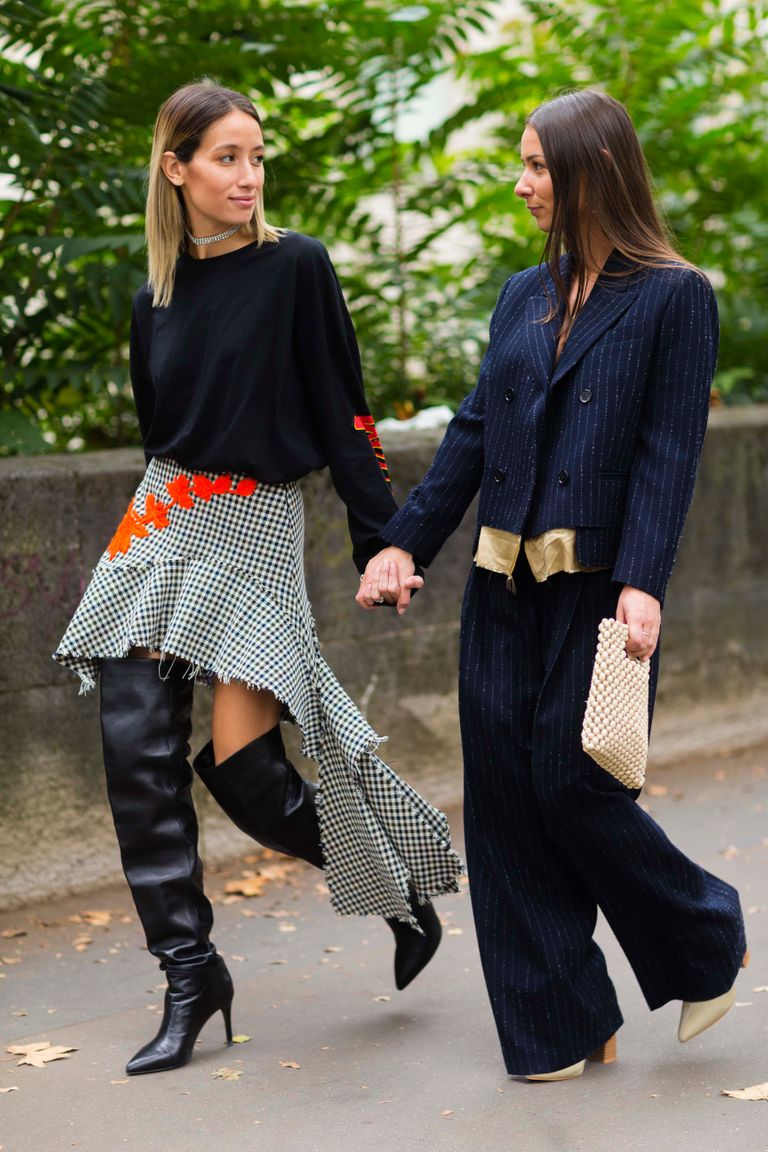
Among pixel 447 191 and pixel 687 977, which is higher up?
pixel 447 191

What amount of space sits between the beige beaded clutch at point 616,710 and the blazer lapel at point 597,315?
559mm

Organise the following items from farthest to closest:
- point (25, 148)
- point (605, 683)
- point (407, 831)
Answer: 1. point (25, 148)
2. point (407, 831)
3. point (605, 683)

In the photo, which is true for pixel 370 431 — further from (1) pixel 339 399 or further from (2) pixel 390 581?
(2) pixel 390 581

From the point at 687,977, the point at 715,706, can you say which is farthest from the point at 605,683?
the point at 715,706

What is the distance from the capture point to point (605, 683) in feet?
10.3

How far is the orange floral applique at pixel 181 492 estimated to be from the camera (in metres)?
3.67

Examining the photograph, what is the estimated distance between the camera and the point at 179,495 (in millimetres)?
3676

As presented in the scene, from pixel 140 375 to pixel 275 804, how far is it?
1058 mm

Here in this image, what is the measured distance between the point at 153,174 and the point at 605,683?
5.12ft

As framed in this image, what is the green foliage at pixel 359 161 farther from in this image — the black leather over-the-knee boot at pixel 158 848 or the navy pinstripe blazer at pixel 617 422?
the navy pinstripe blazer at pixel 617 422

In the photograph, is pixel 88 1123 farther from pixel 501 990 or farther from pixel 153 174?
pixel 153 174

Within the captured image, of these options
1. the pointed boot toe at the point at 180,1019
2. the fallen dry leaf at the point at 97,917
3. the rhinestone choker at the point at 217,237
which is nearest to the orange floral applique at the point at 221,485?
the rhinestone choker at the point at 217,237

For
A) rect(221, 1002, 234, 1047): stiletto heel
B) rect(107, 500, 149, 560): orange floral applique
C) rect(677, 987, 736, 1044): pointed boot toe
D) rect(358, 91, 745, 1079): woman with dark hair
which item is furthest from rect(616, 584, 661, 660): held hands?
rect(221, 1002, 234, 1047): stiletto heel

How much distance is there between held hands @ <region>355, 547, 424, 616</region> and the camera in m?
3.54
